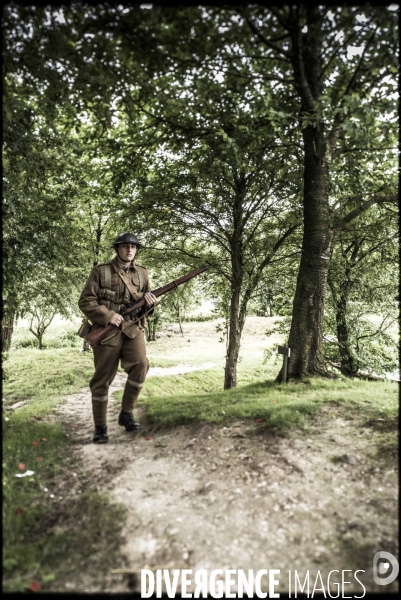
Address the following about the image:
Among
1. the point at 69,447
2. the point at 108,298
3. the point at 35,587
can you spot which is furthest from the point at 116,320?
the point at 35,587

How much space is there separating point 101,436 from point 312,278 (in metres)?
4.53

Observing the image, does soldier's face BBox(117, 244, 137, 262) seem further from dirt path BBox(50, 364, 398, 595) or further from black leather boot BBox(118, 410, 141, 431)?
dirt path BBox(50, 364, 398, 595)

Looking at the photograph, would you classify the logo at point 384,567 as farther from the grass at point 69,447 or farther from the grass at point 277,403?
the grass at point 277,403

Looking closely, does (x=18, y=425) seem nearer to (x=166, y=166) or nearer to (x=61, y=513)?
(x=61, y=513)

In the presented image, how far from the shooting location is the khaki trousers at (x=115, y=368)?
529cm

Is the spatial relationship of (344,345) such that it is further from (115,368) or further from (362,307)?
(115,368)

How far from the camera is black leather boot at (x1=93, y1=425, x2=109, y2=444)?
16.8 ft

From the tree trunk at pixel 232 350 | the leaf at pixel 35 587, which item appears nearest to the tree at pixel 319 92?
the tree trunk at pixel 232 350

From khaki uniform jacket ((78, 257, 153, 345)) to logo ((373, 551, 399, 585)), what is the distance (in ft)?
13.1

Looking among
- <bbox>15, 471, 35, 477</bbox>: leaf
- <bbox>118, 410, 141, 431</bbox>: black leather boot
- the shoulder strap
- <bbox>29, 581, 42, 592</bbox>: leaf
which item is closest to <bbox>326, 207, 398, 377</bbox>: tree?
the shoulder strap

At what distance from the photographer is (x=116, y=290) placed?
5.63 metres

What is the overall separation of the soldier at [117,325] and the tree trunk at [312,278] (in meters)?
2.86

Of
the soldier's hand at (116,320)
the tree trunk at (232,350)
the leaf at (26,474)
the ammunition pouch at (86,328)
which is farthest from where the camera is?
the tree trunk at (232,350)

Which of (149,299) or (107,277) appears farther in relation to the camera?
(149,299)
